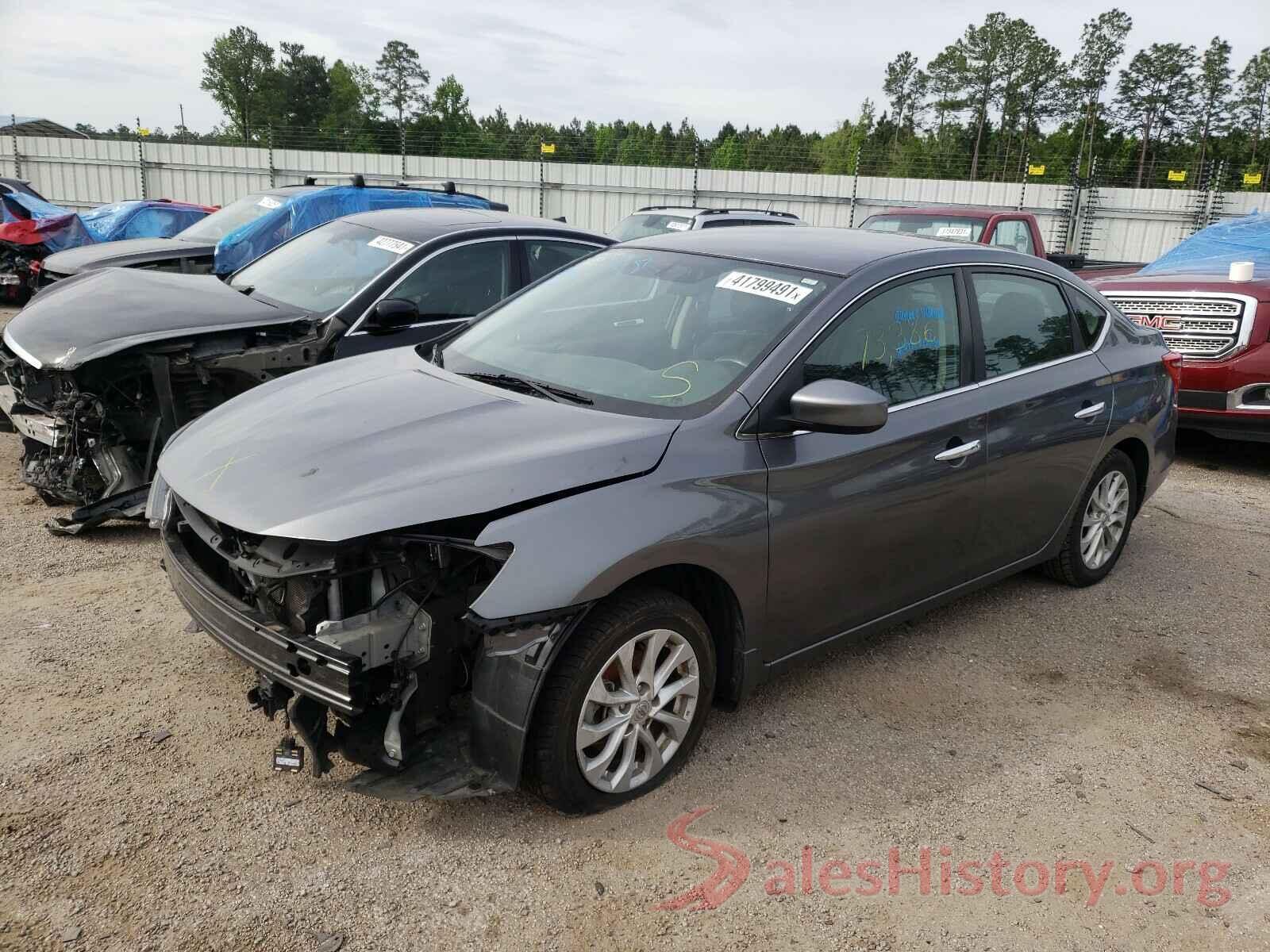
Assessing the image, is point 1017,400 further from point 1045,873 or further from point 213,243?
point 213,243

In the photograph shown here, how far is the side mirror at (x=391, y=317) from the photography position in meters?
5.32

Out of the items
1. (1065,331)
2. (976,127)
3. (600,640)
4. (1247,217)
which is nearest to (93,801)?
(600,640)

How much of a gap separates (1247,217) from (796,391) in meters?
8.92

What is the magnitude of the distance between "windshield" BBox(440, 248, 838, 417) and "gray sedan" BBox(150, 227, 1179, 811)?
1 centimetres

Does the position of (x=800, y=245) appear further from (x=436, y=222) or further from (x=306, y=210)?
(x=306, y=210)

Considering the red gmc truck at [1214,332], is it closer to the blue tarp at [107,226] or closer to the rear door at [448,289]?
the rear door at [448,289]

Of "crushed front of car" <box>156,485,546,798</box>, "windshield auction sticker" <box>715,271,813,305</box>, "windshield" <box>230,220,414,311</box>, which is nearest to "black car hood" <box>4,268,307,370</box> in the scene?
"windshield" <box>230,220,414,311</box>

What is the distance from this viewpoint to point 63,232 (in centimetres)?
1270

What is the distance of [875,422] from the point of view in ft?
10.00

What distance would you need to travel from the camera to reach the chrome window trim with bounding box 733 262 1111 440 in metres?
3.18

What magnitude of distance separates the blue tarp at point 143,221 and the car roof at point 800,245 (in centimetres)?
1062

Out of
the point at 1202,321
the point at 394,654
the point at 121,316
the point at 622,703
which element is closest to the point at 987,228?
the point at 1202,321

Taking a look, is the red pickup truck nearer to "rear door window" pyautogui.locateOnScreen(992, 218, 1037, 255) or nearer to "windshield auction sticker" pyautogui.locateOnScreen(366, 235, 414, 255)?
"rear door window" pyautogui.locateOnScreen(992, 218, 1037, 255)

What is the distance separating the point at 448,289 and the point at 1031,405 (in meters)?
3.50
